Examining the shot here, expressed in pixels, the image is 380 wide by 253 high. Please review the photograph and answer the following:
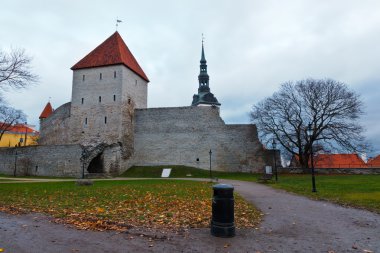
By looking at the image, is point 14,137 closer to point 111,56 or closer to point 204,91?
point 204,91

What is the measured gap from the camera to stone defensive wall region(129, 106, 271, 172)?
3300 cm

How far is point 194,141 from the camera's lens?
111 feet

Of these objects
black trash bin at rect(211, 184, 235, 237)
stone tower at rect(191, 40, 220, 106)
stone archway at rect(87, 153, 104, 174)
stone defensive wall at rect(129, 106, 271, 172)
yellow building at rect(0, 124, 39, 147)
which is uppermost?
stone tower at rect(191, 40, 220, 106)

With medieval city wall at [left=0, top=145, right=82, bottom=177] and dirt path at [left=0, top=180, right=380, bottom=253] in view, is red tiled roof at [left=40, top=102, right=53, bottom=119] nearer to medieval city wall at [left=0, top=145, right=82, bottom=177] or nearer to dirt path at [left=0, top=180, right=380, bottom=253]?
medieval city wall at [left=0, top=145, right=82, bottom=177]

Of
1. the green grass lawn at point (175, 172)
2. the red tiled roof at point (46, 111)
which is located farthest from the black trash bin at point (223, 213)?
the red tiled roof at point (46, 111)

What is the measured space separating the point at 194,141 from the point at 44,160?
52.6ft

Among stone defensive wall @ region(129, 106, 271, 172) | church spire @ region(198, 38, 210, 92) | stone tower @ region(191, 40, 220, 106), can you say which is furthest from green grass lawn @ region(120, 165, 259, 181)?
church spire @ region(198, 38, 210, 92)

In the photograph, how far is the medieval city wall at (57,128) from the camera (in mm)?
35344

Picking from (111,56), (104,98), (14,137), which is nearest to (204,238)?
(104,98)

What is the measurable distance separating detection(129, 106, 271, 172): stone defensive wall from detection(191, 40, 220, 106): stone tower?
30950 millimetres

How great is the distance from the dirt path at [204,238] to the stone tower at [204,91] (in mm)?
58840

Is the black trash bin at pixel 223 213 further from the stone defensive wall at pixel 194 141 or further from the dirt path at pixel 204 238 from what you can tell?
the stone defensive wall at pixel 194 141

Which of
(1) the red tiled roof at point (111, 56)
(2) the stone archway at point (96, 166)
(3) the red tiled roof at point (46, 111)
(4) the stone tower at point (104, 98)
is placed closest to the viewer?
(2) the stone archway at point (96, 166)

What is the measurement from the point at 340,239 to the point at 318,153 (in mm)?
27682
